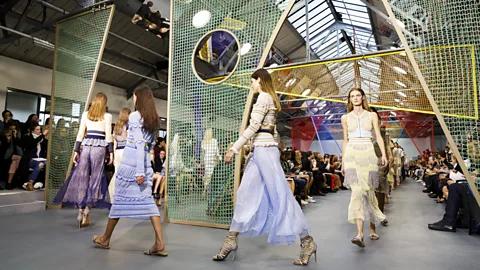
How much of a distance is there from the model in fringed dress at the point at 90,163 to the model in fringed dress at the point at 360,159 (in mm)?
2535

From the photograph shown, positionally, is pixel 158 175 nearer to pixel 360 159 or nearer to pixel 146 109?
pixel 146 109

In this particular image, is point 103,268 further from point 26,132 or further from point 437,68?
point 26,132

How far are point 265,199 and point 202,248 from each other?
2.50 feet

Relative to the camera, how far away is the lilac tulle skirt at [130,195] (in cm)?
242

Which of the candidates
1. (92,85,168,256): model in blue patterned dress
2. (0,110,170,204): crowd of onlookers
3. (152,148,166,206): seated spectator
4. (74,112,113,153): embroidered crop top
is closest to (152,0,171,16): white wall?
(152,148,166,206): seated spectator

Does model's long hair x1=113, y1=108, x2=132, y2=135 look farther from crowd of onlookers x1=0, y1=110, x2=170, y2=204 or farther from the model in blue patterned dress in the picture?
the model in blue patterned dress

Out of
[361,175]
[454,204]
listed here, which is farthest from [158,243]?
[454,204]

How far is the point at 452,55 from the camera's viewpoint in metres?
2.83

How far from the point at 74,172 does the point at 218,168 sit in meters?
1.61

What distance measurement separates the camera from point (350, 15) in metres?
12.2

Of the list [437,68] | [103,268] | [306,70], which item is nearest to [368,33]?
[306,70]

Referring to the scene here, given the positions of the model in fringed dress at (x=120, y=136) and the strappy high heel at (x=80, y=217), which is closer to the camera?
the strappy high heel at (x=80, y=217)

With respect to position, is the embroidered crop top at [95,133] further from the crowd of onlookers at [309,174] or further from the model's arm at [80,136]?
the crowd of onlookers at [309,174]

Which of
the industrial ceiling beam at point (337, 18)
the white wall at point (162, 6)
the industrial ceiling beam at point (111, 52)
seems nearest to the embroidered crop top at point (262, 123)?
the white wall at point (162, 6)
